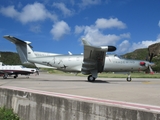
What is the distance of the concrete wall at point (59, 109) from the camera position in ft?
15.4

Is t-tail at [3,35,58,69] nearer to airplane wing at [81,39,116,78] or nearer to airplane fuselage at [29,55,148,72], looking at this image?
airplane fuselage at [29,55,148,72]

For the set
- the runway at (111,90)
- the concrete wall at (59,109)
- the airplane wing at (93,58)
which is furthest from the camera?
the airplane wing at (93,58)

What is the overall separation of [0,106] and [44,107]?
150 inches

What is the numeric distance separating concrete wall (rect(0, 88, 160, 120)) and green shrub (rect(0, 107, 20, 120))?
0.19m

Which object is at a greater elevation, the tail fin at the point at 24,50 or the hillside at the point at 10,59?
the hillside at the point at 10,59

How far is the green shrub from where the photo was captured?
792 cm

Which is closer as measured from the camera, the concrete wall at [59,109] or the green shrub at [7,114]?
the concrete wall at [59,109]

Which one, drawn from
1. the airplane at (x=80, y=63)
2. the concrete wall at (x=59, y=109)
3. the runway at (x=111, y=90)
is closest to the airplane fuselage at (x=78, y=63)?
the airplane at (x=80, y=63)

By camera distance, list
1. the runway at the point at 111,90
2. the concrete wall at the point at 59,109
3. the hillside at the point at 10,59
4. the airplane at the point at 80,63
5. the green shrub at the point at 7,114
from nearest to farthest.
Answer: the concrete wall at the point at 59,109 < the runway at the point at 111,90 < the green shrub at the point at 7,114 < the airplane at the point at 80,63 < the hillside at the point at 10,59

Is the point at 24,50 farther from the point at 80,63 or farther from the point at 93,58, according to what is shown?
the point at 93,58

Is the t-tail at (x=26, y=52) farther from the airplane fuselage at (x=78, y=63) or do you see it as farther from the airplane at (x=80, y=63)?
the airplane fuselage at (x=78, y=63)

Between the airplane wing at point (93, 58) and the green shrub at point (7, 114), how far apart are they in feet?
33.7

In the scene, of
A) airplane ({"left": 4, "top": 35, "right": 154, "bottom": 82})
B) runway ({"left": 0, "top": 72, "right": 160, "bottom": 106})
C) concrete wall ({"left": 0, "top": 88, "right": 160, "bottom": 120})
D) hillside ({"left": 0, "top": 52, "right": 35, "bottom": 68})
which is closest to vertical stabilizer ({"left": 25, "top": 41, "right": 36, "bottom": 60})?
airplane ({"left": 4, "top": 35, "right": 154, "bottom": 82})

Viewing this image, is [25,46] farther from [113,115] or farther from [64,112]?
[113,115]
